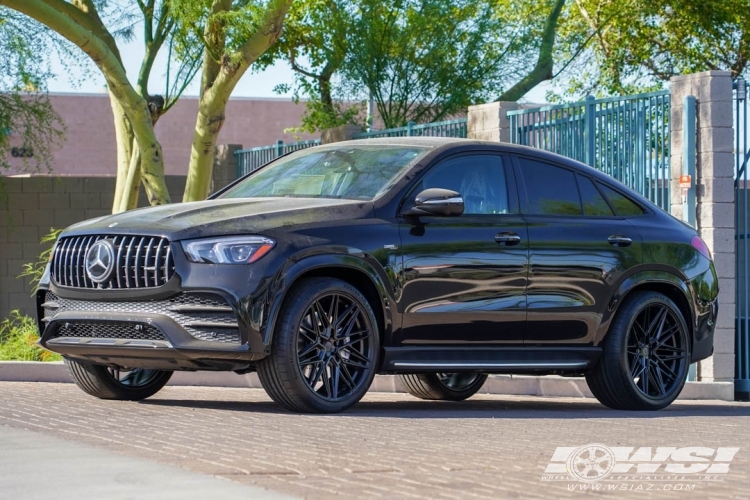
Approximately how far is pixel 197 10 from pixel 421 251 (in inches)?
338

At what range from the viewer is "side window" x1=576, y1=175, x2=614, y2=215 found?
10.4 m

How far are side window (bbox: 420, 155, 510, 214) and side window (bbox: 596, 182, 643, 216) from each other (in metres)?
1.03

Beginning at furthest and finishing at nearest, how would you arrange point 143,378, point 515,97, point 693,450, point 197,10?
point 515,97
point 197,10
point 143,378
point 693,450

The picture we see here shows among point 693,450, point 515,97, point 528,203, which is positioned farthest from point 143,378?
point 515,97

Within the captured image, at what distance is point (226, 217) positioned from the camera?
8656 millimetres

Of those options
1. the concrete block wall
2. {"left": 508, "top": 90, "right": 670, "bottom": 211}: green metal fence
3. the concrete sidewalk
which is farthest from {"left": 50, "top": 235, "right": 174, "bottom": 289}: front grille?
the concrete block wall

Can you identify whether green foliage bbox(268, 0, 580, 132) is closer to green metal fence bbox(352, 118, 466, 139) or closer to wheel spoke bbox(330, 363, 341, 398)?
green metal fence bbox(352, 118, 466, 139)

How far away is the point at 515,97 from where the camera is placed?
2717 cm

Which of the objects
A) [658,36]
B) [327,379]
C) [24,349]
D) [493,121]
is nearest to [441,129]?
[493,121]

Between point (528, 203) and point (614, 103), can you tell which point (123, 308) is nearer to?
point (528, 203)

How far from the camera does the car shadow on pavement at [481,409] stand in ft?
30.4

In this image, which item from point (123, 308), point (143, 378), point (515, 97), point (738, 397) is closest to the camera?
point (123, 308)

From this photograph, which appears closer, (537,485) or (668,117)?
(537,485)

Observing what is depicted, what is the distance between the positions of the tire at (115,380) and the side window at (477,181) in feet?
8.03
